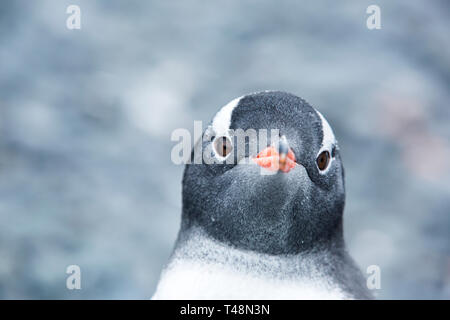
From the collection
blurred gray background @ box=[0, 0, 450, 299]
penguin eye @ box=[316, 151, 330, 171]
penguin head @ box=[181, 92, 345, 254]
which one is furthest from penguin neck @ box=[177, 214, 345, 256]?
blurred gray background @ box=[0, 0, 450, 299]

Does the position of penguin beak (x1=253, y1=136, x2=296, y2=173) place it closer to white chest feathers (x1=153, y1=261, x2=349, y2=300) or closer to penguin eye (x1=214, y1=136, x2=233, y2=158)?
penguin eye (x1=214, y1=136, x2=233, y2=158)

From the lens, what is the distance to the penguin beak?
1795mm

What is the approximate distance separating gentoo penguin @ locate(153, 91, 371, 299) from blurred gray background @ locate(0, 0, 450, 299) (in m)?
1.60

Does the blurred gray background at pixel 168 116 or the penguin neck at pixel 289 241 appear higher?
the blurred gray background at pixel 168 116

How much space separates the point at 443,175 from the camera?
434 cm

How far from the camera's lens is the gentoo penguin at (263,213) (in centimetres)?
194

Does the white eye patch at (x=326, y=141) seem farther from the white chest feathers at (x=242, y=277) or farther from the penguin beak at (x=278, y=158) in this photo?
the white chest feathers at (x=242, y=277)

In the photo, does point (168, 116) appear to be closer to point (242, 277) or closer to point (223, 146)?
point (223, 146)

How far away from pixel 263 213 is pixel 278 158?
0.62ft

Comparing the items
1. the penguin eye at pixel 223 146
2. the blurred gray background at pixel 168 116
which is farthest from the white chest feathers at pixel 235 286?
the blurred gray background at pixel 168 116

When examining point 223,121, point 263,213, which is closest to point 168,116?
point 223,121

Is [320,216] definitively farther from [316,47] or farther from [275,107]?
[316,47]
